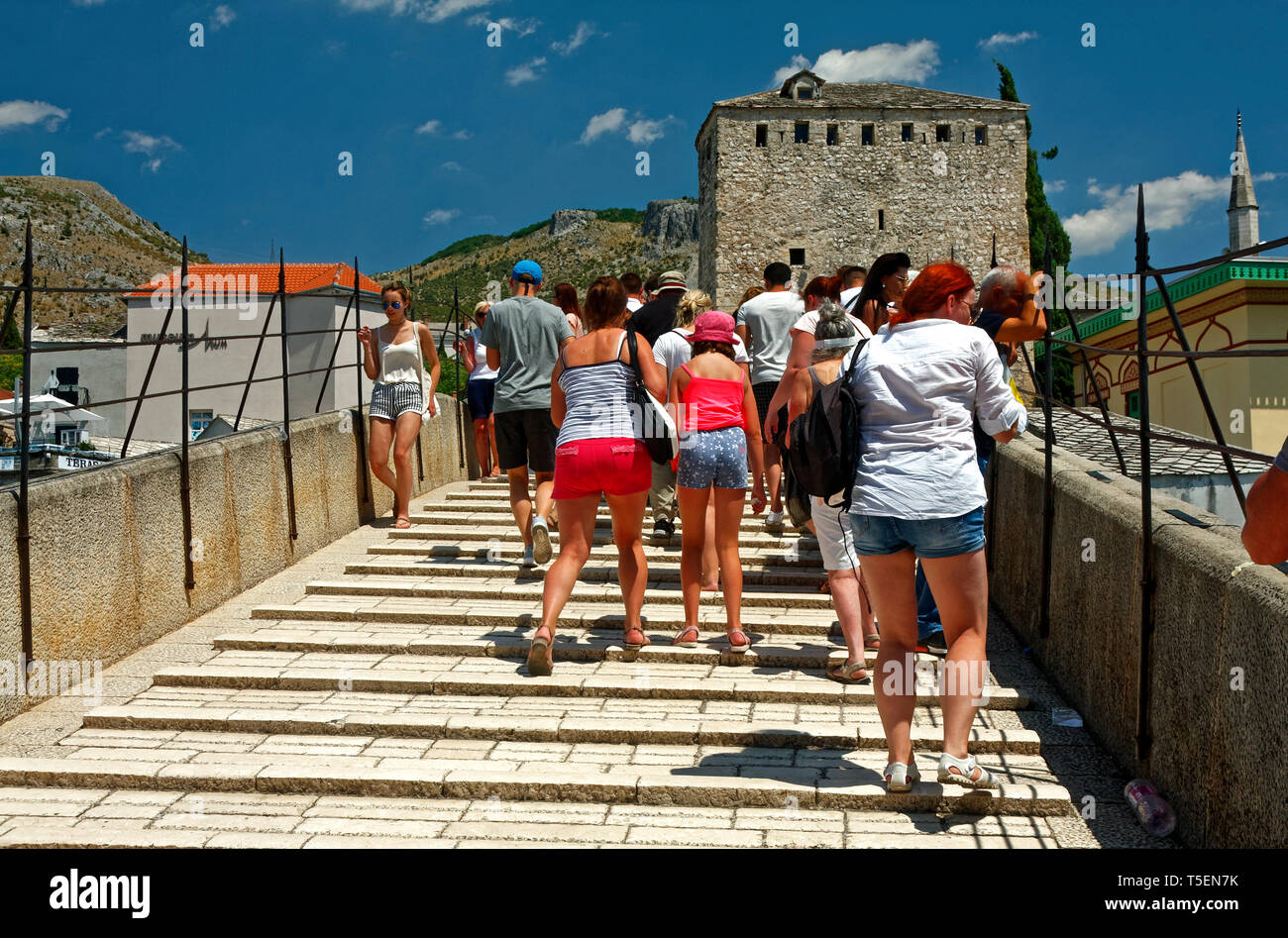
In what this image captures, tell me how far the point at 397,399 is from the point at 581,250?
155 metres

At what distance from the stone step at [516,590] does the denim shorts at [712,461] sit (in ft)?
4.06

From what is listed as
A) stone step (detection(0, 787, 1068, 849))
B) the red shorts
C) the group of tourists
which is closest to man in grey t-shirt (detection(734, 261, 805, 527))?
the group of tourists

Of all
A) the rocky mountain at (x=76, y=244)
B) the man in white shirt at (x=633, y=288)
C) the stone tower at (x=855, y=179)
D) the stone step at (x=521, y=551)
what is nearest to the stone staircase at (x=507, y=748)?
the stone step at (x=521, y=551)

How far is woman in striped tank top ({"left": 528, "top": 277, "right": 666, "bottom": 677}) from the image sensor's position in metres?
5.86

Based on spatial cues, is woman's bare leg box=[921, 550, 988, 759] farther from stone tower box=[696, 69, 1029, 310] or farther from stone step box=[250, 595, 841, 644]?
stone tower box=[696, 69, 1029, 310]

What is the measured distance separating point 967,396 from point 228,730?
3559 millimetres

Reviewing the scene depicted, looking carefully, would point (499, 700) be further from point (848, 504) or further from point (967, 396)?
point (967, 396)

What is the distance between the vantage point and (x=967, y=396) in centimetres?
424

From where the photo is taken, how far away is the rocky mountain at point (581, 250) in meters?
148

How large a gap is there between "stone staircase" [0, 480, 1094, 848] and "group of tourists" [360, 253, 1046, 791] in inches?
8.8

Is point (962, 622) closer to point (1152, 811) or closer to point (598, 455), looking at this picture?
point (1152, 811)

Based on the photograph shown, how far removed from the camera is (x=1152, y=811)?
4.09 metres
